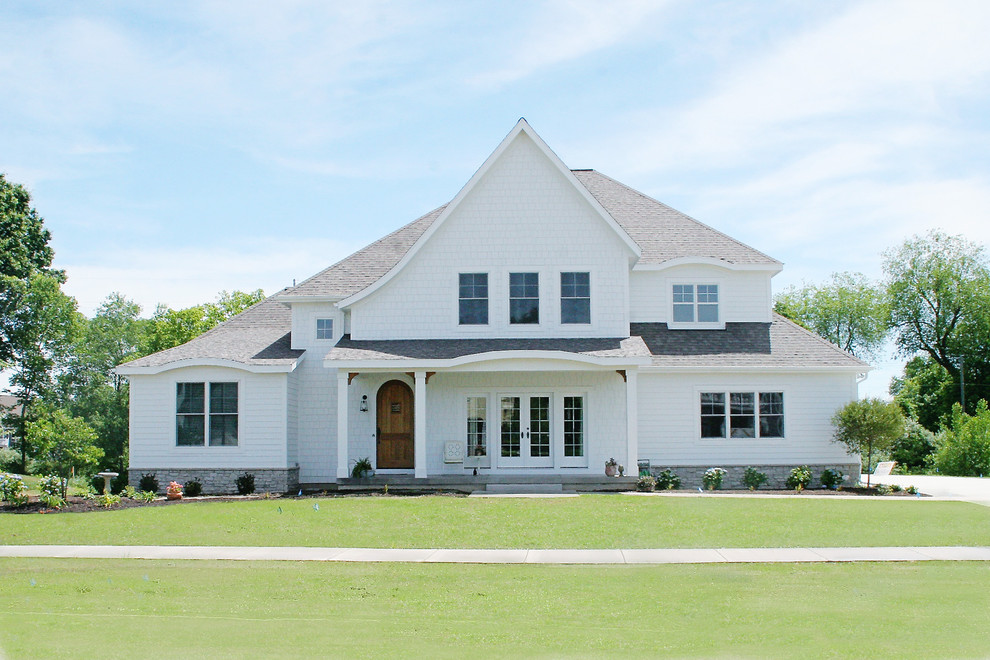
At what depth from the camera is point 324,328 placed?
2586 cm

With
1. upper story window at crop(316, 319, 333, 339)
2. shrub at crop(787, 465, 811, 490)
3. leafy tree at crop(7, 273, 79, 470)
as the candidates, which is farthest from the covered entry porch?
leafy tree at crop(7, 273, 79, 470)

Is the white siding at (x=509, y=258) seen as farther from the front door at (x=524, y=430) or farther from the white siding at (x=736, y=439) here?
the white siding at (x=736, y=439)

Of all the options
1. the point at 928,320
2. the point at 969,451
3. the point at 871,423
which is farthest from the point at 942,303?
the point at 871,423

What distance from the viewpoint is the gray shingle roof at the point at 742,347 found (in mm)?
24234

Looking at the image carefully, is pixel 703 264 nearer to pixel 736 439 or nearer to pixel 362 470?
pixel 736 439

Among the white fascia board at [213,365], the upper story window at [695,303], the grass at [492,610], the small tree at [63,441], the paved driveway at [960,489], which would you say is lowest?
the paved driveway at [960,489]

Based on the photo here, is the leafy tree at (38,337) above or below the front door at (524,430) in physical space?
above

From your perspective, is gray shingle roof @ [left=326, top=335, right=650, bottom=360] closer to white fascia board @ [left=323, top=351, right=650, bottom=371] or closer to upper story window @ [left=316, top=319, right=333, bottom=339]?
white fascia board @ [left=323, top=351, right=650, bottom=371]

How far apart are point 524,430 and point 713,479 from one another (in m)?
5.16

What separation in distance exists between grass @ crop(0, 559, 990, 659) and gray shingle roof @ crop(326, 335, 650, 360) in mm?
10630

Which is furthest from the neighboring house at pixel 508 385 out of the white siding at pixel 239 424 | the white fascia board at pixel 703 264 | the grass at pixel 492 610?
the grass at pixel 492 610

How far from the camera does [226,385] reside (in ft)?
79.9

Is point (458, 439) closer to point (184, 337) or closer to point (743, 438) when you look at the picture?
point (743, 438)

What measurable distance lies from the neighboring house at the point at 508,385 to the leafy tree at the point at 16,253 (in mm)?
26920
